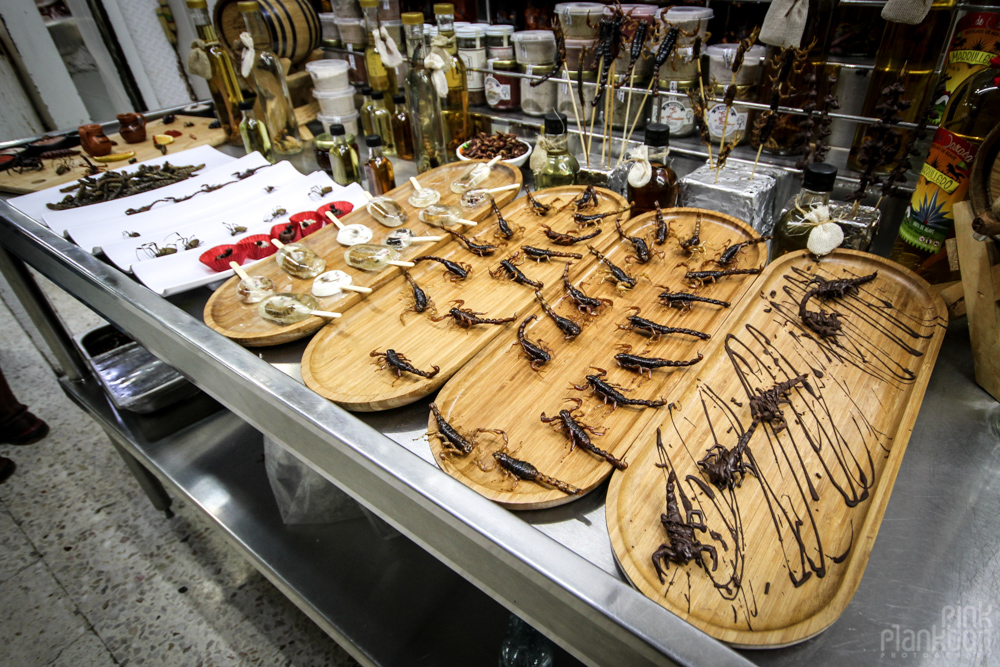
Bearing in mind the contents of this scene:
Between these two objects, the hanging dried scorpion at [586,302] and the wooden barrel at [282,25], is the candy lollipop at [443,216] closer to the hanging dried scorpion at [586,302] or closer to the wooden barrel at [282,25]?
the hanging dried scorpion at [586,302]

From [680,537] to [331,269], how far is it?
4.18ft

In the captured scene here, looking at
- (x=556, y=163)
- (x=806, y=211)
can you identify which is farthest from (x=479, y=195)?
(x=806, y=211)

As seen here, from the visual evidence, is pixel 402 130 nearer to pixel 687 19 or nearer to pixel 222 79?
pixel 222 79

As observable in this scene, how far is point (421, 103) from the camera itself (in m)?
2.27

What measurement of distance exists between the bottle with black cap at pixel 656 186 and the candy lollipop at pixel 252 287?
1.17m

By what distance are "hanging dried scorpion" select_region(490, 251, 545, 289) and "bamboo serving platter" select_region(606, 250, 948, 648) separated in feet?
1.70

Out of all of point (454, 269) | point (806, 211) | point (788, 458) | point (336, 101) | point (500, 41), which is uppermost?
point (500, 41)

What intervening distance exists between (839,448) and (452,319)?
920 millimetres

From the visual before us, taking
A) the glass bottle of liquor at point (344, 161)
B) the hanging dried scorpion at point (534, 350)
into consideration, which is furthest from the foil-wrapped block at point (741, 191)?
the glass bottle of liquor at point (344, 161)

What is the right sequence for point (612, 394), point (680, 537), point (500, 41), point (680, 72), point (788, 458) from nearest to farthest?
1. point (680, 537)
2. point (788, 458)
3. point (612, 394)
4. point (680, 72)
5. point (500, 41)

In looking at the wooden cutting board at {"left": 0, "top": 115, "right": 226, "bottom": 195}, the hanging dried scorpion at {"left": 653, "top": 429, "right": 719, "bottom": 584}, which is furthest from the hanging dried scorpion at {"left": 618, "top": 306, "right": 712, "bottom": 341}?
the wooden cutting board at {"left": 0, "top": 115, "right": 226, "bottom": 195}

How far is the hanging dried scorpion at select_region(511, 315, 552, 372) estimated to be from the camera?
1.32 metres

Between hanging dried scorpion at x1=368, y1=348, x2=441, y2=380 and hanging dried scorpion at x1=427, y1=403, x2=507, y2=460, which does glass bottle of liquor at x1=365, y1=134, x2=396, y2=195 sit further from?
hanging dried scorpion at x1=427, y1=403, x2=507, y2=460

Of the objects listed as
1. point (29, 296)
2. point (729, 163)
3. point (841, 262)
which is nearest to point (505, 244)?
point (729, 163)
